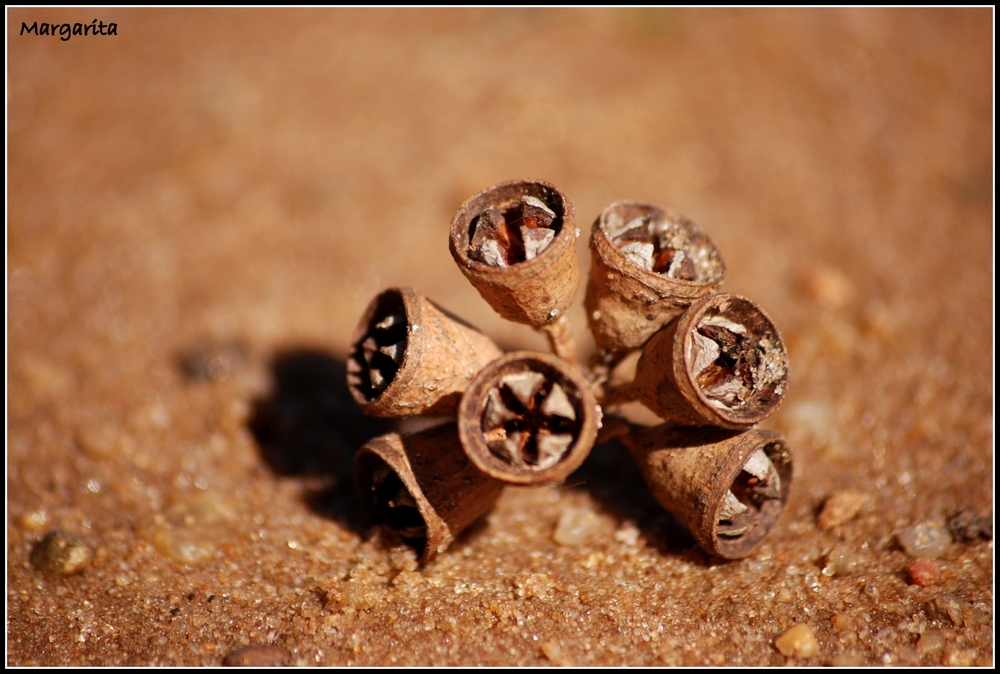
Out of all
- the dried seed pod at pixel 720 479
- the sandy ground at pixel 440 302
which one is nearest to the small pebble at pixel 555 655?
the sandy ground at pixel 440 302

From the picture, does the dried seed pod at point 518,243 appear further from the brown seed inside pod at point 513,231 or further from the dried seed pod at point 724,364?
the dried seed pod at point 724,364

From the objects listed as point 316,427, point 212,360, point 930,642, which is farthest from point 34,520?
point 930,642

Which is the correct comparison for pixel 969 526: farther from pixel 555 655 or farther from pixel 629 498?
pixel 555 655

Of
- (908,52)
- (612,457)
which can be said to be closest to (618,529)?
(612,457)

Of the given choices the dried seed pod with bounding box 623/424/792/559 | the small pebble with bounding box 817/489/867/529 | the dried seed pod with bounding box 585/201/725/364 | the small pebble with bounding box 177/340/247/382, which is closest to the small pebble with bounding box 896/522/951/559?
the small pebble with bounding box 817/489/867/529

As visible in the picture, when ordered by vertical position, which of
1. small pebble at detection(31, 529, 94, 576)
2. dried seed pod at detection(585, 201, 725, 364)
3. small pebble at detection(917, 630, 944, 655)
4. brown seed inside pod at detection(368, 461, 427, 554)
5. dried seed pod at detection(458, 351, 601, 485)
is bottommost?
small pebble at detection(917, 630, 944, 655)

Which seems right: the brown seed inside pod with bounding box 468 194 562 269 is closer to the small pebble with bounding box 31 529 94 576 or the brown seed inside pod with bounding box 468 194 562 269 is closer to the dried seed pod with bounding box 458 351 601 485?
the dried seed pod with bounding box 458 351 601 485

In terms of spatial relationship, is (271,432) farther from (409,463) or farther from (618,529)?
(618,529)
